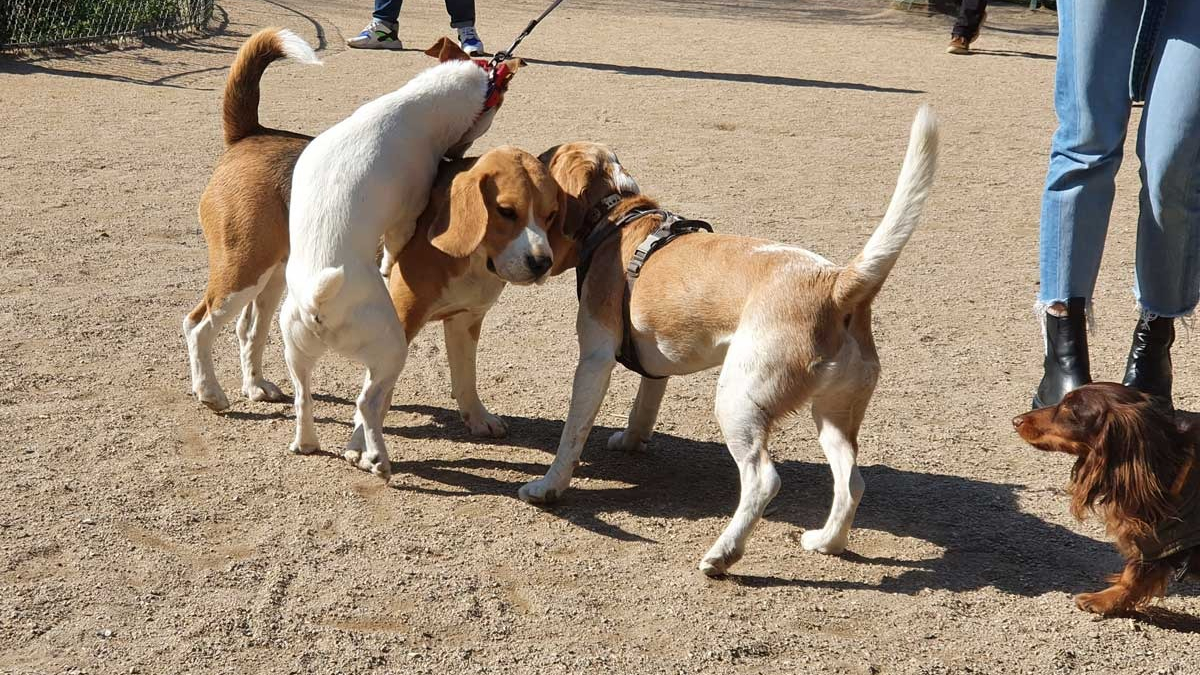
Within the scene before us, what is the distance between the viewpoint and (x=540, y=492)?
4.09 m

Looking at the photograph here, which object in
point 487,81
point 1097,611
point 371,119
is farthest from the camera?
point 487,81

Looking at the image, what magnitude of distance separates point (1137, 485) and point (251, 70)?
10.5 feet

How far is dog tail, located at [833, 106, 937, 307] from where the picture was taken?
11.2 ft

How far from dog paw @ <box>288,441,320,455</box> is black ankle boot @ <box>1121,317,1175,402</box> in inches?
113

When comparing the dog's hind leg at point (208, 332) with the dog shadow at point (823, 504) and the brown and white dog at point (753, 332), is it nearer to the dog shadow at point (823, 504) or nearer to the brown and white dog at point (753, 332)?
the dog shadow at point (823, 504)

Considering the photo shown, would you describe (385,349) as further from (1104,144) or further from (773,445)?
(1104,144)

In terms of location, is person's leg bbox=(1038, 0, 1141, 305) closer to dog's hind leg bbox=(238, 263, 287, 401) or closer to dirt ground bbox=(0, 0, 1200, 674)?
dirt ground bbox=(0, 0, 1200, 674)

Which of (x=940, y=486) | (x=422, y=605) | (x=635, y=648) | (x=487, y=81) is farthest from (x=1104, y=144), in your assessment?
(x=422, y=605)

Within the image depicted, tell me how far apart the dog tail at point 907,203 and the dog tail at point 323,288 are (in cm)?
150

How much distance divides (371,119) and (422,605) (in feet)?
5.40

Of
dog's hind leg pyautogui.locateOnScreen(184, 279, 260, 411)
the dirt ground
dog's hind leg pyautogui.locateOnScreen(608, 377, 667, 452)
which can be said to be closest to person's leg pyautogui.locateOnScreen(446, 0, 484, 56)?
the dirt ground

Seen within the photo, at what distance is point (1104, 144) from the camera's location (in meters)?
4.39

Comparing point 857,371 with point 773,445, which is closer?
point 857,371

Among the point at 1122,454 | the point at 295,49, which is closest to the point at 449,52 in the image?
the point at 295,49
